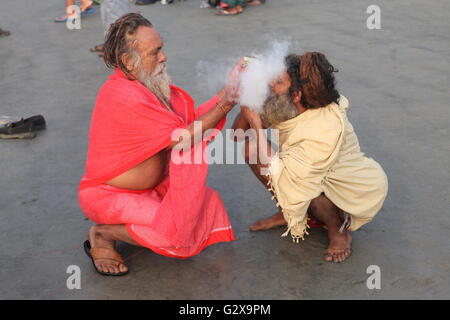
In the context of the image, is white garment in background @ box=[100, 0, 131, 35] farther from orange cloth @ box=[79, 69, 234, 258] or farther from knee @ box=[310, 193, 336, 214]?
knee @ box=[310, 193, 336, 214]

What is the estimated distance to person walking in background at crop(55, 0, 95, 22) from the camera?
8617 mm

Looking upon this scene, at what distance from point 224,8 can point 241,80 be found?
19.6 ft

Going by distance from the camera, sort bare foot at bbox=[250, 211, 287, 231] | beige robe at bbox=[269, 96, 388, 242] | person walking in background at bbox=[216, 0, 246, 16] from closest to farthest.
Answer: beige robe at bbox=[269, 96, 388, 242], bare foot at bbox=[250, 211, 287, 231], person walking in background at bbox=[216, 0, 246, 16]

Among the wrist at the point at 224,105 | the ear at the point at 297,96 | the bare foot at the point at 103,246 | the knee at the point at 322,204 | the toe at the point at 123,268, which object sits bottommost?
the toe at the point at 123,268

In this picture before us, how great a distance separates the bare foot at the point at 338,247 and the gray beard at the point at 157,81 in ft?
3.84

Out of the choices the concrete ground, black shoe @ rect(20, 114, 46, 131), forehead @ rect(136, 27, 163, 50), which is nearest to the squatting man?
forehead @ rect(136, 27, 163, 50)

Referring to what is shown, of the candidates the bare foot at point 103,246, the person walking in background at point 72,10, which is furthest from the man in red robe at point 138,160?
the person walking in background at point 72,10

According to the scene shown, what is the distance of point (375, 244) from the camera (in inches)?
133

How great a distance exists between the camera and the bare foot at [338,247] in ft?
10.5

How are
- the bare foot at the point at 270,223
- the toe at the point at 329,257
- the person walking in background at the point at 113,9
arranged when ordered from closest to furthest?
the toe at the point at 329,257, the bare foot at the point at 270,223, the person walking in background at the point at 113,9

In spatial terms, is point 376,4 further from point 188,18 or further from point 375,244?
point 375,244

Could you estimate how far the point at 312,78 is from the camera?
311cm

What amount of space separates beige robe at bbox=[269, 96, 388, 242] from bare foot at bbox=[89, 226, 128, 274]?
2.94 feet

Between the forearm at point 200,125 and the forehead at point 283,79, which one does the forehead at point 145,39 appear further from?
the forehead at point 283,79
